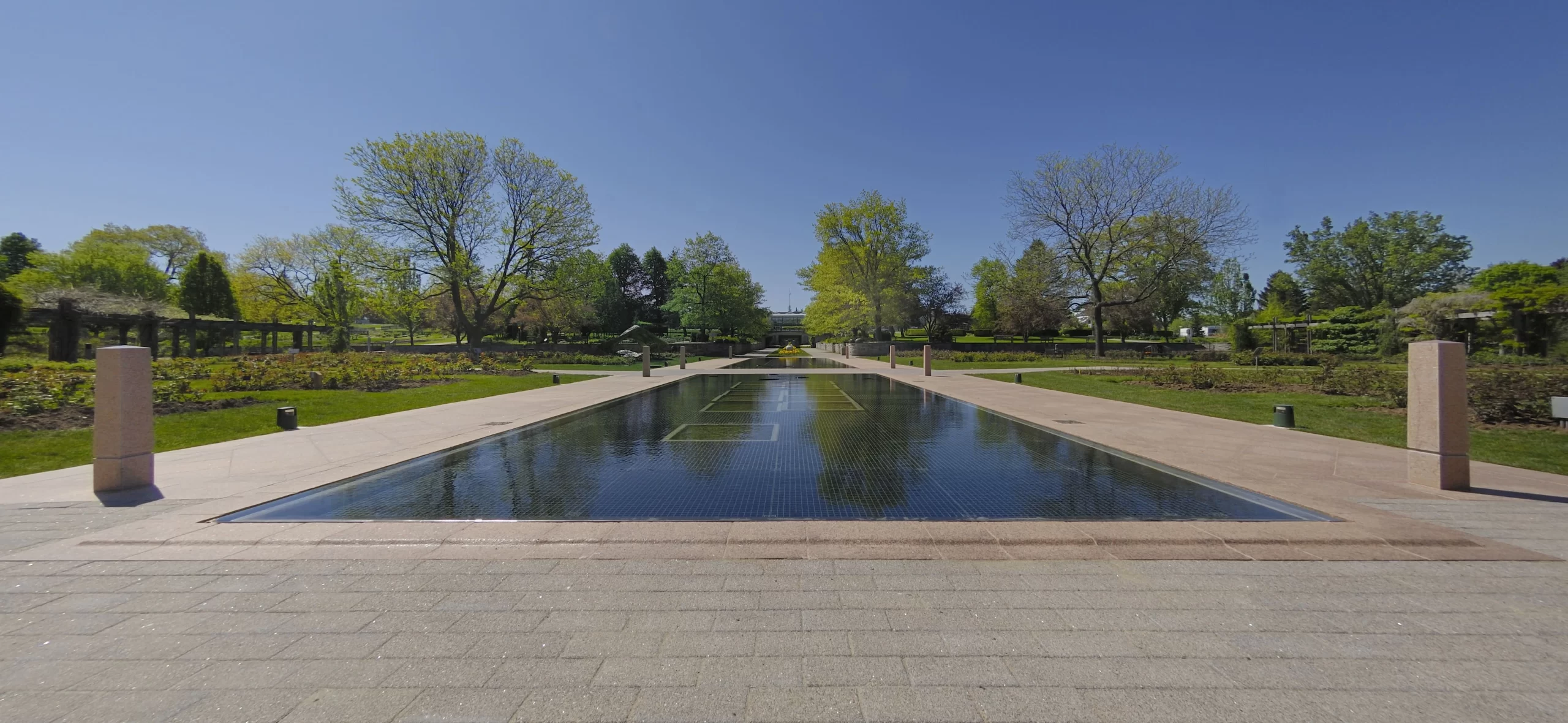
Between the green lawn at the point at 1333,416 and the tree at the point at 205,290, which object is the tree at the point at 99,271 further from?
the green lawn at the point at 1333,416

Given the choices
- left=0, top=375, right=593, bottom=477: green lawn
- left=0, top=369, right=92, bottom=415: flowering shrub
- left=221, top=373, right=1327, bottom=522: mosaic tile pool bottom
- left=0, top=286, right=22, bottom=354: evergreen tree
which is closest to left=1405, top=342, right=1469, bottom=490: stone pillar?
left=221, top=373, right=1327, bottom=522: mosaic tile pool bottom

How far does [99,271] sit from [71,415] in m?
44.5

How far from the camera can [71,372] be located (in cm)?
1275

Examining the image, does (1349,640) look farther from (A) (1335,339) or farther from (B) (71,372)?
(A) (1335,339)

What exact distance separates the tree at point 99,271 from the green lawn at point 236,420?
36.8 m

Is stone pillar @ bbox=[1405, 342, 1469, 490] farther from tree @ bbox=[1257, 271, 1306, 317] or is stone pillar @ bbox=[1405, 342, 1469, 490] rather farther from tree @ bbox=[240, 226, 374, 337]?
tree @ bbox=[1257, 271, 1306, 317]

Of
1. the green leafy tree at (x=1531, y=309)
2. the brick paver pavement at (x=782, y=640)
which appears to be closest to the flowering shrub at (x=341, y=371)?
the brick paver pavement at (x=782, y=640)

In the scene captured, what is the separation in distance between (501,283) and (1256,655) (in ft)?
112

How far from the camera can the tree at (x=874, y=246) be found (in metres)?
41.5

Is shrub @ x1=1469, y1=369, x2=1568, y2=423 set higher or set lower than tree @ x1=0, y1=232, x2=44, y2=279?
lower

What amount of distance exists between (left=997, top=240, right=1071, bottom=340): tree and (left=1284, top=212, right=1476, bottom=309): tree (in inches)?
997

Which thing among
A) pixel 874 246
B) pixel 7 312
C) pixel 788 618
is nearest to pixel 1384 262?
pixel 874 246

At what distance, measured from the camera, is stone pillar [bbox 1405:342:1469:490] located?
5473 mm

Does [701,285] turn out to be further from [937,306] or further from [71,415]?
[71,415]
